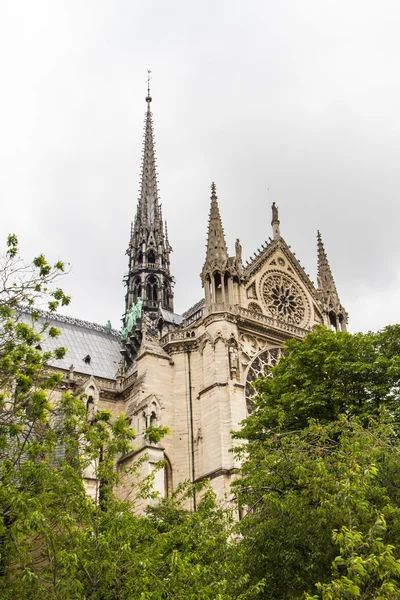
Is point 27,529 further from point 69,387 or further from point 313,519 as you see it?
point 69,387

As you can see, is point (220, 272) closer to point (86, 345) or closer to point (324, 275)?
point (324, 275)

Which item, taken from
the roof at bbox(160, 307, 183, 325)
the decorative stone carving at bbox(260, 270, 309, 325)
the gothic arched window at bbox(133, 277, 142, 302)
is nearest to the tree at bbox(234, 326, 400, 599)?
the decorative stone carving at bbox(260, 270, 309, 325)

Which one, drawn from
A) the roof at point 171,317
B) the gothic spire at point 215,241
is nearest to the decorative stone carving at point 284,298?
the gothic spire at point 215,241

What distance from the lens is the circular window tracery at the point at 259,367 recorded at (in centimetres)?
3178

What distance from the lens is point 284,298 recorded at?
1467 inches

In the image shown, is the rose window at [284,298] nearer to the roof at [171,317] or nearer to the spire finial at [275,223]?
the spire finial at [275,223]

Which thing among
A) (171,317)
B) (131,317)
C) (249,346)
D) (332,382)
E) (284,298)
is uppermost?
(131,317)

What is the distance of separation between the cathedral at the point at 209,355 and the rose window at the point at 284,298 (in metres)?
0.06

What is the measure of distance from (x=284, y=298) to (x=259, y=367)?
5657 millimetres

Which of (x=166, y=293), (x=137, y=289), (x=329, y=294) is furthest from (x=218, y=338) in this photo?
(x=137, y=289)

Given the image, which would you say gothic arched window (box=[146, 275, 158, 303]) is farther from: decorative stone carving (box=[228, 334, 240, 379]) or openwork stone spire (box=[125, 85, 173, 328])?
decorative stone carving (box=[228, 334, 240, 379])

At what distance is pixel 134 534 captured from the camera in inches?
502

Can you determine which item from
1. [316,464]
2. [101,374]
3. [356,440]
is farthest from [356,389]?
[101,374]

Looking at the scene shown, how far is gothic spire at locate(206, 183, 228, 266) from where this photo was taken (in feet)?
112
